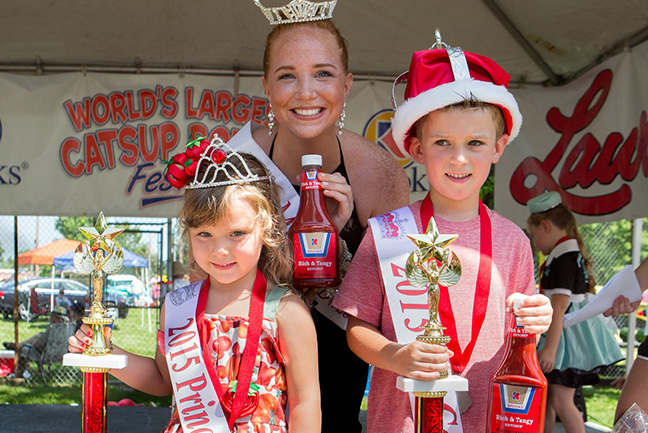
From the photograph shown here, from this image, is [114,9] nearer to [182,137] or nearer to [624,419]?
[182,137]

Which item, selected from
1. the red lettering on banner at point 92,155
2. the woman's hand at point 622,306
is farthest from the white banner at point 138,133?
the woman's hand at point 622,306

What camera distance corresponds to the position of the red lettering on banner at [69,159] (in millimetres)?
5188

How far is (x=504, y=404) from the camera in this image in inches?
45.8

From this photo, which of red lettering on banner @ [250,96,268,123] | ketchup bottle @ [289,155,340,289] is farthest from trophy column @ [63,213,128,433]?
red lettering on banner @ [250,96,268,123]

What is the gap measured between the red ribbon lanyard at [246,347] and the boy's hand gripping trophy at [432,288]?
0.41 meters

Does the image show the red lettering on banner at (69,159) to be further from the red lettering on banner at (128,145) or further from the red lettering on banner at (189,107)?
the red lettering on banner at (189,107)

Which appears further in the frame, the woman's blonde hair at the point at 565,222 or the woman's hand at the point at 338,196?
the woman's blonde hair at the point at 565,222

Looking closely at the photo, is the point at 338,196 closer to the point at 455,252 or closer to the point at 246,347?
the point at 455,252

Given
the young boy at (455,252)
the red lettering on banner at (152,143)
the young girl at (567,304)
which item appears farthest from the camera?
the red lettering on banner at (152,143)

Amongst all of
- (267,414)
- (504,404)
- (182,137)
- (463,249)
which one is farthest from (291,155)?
(182,137)

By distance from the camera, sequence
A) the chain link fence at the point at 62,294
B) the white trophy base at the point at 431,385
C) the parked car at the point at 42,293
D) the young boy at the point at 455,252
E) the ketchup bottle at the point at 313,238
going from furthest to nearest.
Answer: the parked car at the point at 42,293
the chain link fence at the point at 62,294
the ketchup bottle at the point at 313,238
the young boy at the point at 455,252
the white trophy base at the point at 431,385

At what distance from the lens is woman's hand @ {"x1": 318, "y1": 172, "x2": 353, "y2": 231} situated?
162cm

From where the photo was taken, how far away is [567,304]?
3.86m

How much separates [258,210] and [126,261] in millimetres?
6622
